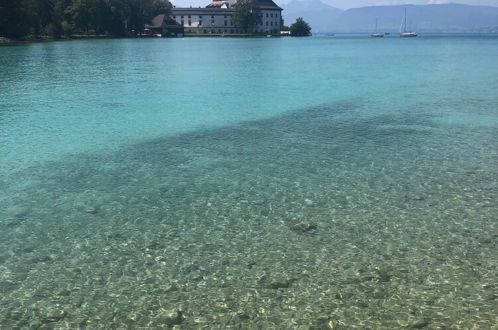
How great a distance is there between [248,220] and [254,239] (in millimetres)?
1237

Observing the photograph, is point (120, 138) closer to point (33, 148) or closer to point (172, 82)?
point (33, 148)

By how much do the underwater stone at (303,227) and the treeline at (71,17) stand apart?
122 meters

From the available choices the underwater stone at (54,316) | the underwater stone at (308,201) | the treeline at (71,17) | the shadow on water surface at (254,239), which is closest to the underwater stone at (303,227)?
the shadow on water surface at (254,239)

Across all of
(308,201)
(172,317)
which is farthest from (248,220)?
(172,317)

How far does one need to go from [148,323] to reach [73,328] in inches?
51.9

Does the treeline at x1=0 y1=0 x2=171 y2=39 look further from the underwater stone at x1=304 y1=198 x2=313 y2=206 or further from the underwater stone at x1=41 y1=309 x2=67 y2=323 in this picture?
the underwater stone at x1=41 y1=309 x2=67 y2=323

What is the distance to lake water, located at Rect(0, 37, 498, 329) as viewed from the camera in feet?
27.9

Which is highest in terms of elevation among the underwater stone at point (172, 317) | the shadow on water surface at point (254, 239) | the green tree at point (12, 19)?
the green tree at point (12, 19)

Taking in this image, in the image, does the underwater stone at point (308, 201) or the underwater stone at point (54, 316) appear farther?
the underwater stone at point (308, 201)

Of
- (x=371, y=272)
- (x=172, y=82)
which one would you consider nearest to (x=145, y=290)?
(x=371, y=272)

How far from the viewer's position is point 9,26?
11388 cm

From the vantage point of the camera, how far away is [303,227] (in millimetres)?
11922

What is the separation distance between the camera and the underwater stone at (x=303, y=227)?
462 inches

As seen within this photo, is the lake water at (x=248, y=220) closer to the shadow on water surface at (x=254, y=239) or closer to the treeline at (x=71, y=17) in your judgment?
the shadow on water surface at (x=254, y=239)
